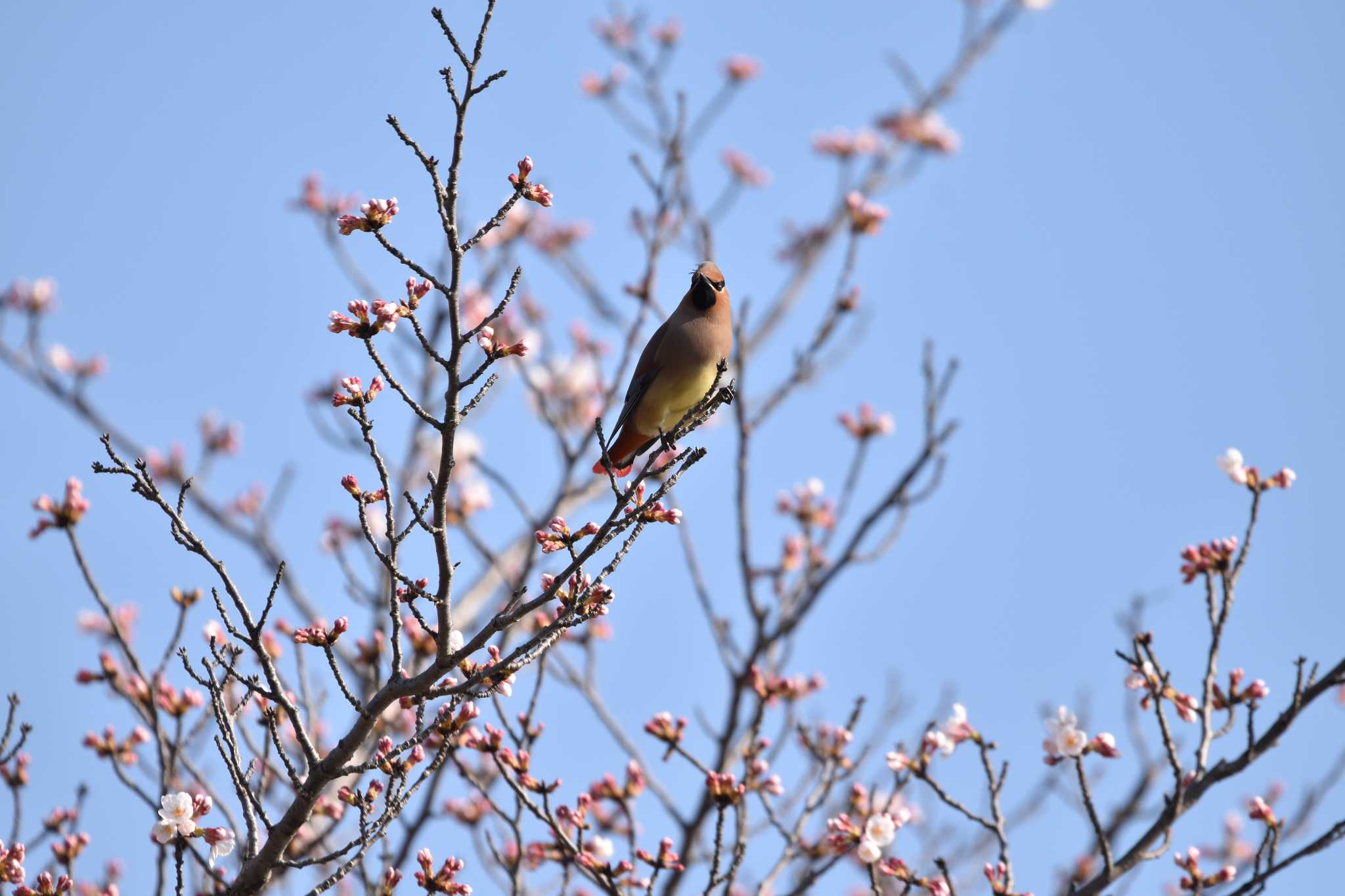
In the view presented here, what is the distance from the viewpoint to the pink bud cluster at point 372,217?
300 centimetres

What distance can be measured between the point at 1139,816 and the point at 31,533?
4.47 m

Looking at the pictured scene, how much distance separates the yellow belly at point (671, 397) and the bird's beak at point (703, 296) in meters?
0.23

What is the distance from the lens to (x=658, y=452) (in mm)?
3535

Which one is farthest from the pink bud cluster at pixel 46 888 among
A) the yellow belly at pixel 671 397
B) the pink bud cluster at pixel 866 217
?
the pink bud cluster at pixel 866 217

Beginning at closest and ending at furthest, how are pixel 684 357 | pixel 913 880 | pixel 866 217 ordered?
pixel 913 880
pixel 684 357
pixel 866 217

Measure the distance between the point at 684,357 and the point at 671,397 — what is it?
6.6 inches

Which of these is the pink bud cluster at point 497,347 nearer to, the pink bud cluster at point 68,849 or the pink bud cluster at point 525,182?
the pink bud cluster at point 525,182

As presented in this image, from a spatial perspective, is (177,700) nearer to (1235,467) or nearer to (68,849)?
(68,849)

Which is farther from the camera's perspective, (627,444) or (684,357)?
(627,444)

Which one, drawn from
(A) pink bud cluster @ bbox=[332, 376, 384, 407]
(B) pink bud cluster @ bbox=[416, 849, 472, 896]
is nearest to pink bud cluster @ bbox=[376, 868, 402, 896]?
(B) pink bud cluster @ bbox=[416, 849, 472, 896]

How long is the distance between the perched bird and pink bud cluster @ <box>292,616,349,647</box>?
1.74 meters

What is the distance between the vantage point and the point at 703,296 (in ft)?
16.1

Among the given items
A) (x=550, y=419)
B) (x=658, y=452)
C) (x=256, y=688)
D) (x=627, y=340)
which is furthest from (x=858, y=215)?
(x=256, y=688)

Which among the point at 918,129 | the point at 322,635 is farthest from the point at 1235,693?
the point at 918,129
